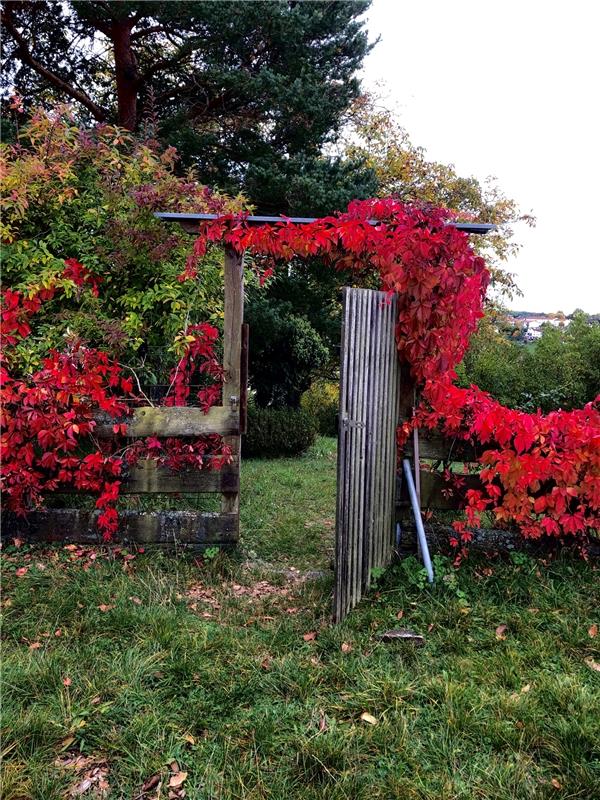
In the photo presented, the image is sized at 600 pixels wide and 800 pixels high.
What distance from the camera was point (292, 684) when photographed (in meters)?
2.60

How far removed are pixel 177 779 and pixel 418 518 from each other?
2.15 metres

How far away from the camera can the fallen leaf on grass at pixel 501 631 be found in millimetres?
2970

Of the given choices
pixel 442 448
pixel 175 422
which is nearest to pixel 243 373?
pixel 175 422

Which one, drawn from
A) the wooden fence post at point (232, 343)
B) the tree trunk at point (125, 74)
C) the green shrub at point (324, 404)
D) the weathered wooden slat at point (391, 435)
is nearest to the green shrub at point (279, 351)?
the green shrub at point (324, 404)

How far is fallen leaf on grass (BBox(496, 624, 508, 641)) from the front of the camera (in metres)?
2.97

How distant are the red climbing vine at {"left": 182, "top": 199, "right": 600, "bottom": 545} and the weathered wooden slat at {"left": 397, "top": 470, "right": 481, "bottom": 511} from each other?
128mm

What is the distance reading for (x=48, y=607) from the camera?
324 centimetres

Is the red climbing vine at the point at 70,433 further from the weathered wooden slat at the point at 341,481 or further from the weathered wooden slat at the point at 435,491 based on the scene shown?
the weathered wooden slat at the point at 435,491

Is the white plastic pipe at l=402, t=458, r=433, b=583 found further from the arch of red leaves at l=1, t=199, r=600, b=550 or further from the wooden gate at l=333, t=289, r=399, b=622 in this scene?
the arch of red leaves at l=1, t=199, r=600, b=550

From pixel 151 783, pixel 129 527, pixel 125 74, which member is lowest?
pixel 151 783

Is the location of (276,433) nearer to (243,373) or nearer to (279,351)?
(279,351)

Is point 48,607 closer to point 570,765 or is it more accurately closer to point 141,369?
point 141,369

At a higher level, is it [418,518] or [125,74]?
[125,74]

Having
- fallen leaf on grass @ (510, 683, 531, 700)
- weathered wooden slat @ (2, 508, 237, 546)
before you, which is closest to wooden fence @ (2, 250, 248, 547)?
weathered wooden slat @ (2, 508, 237, 546)
